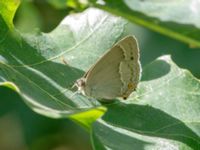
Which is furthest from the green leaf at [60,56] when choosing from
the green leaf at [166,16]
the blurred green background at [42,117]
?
the blurred green background at [42,117]

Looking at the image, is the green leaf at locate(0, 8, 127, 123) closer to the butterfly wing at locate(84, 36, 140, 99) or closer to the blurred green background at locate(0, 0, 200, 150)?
the butterfly wing at locate(84, 36, 140, 99)

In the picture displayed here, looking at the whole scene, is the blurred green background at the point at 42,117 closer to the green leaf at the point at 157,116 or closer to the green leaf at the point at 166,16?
the green leaf at the point at 157,116

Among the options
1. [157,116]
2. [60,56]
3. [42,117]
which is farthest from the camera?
[42,117]

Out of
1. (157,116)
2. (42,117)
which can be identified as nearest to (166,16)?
(157,116)

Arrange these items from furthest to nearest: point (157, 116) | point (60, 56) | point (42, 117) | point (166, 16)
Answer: point (42, 117), point (60, 56), point (157, 116), point (166, 16)

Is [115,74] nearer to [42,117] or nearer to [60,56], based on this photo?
[60,56]

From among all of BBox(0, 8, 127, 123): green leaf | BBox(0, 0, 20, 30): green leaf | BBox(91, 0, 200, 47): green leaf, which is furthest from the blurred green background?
BBox(91, 0, 200, 47): green leaf

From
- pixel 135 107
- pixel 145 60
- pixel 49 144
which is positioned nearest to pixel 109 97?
pixel 135 107
